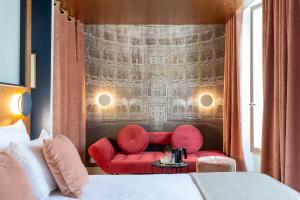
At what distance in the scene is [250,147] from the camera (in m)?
4.28

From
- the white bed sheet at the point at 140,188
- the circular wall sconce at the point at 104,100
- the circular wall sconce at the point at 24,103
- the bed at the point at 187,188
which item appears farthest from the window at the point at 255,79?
the circular wall sconce at the point at 24,103

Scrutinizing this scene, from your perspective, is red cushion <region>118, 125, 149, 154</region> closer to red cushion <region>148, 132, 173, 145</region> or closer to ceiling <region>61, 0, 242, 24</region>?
red cushion <region>148, 132, 173, 145</region>

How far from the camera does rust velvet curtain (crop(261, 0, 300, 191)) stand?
258cm

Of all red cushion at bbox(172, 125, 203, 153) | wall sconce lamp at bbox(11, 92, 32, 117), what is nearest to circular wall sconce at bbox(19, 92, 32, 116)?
wall sconce lamp at bbox(11, 92, 32, 117)

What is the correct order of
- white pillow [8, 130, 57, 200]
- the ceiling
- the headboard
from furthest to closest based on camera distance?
the ceiling
the headboard
white pillow [8, 130, 57, 200]

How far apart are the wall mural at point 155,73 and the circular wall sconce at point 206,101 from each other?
0.22 feet

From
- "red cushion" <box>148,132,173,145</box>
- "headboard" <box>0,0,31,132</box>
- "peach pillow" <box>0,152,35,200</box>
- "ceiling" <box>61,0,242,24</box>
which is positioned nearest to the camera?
"peach pillow" <box>0,152,35,200</box>

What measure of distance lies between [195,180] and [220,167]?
1433 millimetres

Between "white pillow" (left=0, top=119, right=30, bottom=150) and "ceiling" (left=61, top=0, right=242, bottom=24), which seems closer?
"white pillow" (left=0, top=119, right=30, bottom=150)

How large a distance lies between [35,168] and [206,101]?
375cm

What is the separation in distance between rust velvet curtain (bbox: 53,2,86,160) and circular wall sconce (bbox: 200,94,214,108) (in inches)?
84.2

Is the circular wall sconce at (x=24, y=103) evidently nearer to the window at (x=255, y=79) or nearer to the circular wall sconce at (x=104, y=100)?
the circular wall sconce at (x=104, y=100)

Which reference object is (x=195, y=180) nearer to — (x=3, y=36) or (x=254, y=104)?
(x=3, y=36)

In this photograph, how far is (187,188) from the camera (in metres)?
1.98
